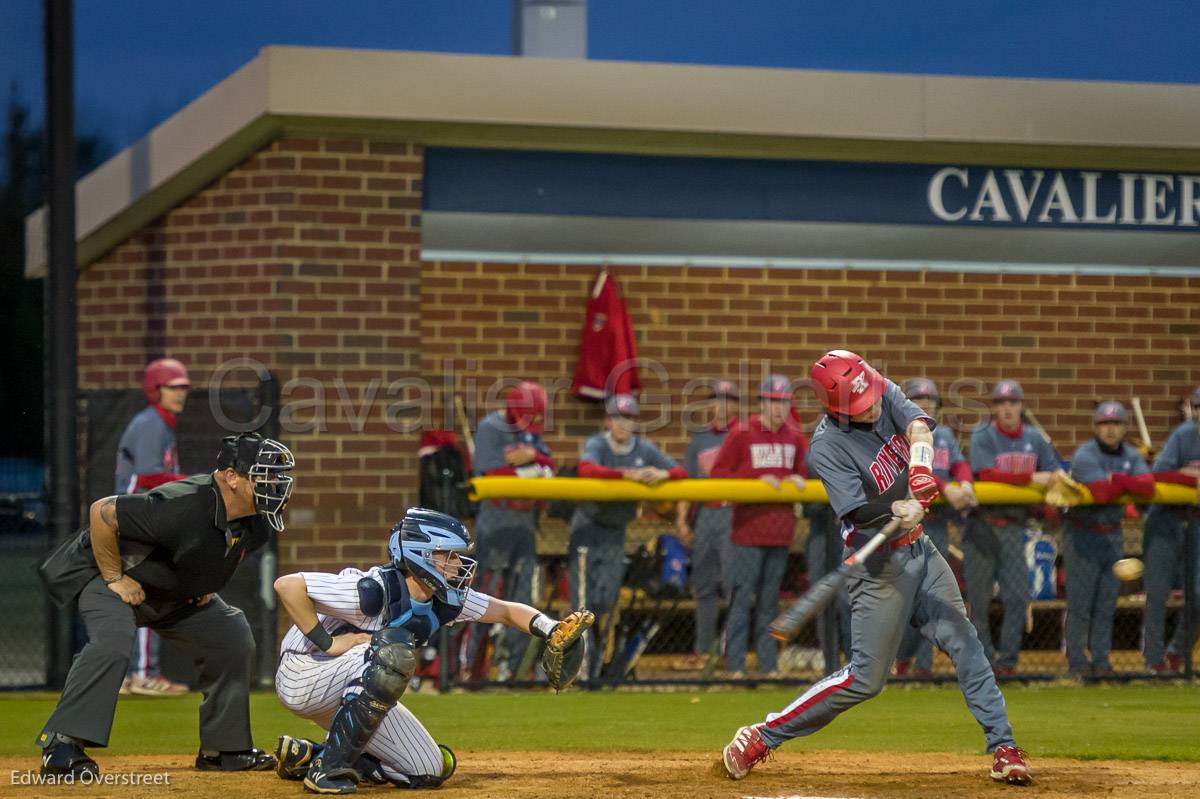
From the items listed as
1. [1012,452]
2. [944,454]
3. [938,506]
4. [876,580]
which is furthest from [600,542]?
[876,580]

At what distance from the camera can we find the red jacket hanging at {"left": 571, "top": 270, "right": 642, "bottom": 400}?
1355 centimetres

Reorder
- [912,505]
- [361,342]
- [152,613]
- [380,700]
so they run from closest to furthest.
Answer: [380,700]
[912,505]
[152,613]
[361,342]

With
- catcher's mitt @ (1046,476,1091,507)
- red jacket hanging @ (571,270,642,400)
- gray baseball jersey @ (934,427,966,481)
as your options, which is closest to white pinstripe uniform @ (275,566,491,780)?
gray baseball jersey @ (934,427,966,481)

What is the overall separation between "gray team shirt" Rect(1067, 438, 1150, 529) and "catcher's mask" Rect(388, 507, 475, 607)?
6.35 meters

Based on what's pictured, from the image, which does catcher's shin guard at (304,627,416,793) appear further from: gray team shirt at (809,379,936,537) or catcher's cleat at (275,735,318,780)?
gray team shirt at (809,379,936,537)

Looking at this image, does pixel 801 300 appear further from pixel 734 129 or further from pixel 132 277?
pixel 132 277

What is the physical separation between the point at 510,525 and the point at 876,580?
15.1ft

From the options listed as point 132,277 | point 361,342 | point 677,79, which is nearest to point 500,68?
point 677,79

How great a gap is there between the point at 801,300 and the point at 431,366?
331cm

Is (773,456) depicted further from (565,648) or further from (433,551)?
(433,551)

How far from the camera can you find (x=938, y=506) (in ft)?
36.9

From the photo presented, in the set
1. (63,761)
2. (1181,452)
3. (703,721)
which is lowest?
(703,721)

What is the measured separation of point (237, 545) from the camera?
707 cm

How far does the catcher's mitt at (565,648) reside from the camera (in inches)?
258
